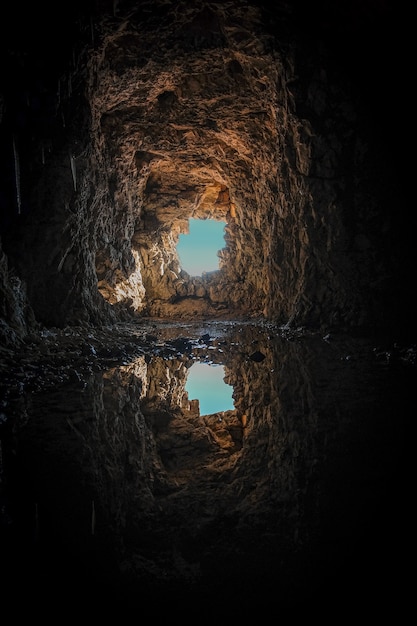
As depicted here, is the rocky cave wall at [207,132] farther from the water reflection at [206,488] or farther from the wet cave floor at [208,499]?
the water reflection at [206,488]

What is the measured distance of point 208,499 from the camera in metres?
1.86

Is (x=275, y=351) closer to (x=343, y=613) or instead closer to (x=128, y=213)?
(x=343, y=613)

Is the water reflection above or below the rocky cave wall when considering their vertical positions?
below

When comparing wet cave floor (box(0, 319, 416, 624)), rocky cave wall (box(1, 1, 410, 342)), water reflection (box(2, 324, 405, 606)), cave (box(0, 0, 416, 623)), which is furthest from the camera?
rocky cave wall (box(1, 1, 410, 342))

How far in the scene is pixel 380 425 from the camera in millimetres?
2490

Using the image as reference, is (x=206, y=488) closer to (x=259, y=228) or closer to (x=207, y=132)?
(x=207, y=132)

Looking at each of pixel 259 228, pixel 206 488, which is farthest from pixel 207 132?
pixel 206 488

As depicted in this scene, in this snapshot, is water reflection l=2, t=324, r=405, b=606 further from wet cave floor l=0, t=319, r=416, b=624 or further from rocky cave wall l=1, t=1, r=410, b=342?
rocky cave wall l=1, t=1, r=410, b=342

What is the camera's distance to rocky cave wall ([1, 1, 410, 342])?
659cm

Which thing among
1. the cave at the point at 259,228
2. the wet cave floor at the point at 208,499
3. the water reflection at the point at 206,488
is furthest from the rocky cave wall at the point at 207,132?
the water reflection at the point at 206,488

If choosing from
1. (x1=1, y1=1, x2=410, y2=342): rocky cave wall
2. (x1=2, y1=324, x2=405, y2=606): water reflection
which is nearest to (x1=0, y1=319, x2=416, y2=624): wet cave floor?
(x1=2, y1=324, x2=405, y2=606): water reflection

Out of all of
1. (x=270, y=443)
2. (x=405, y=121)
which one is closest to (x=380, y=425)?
(x=270, y=443)

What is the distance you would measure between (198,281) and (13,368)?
1320cm

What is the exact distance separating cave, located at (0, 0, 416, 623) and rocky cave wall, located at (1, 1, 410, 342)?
0.13ft
